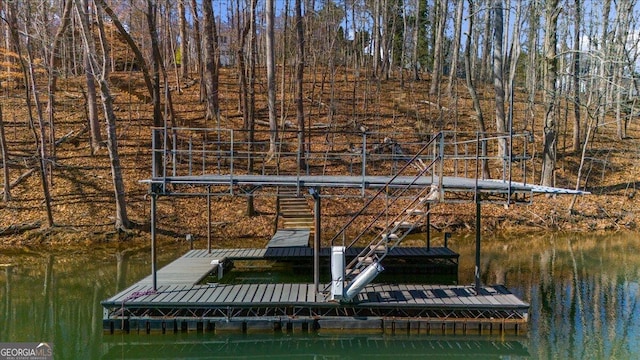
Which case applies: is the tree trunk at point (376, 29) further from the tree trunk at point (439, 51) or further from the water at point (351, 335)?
the water at point (351, 335)

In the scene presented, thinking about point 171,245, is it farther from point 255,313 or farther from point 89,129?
point 89,129

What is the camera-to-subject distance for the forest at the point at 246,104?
20359mm

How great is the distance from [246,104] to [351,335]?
16341 millimetres

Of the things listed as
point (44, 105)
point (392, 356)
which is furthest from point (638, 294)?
point (44, 105)

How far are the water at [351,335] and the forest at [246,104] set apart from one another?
4624 mm

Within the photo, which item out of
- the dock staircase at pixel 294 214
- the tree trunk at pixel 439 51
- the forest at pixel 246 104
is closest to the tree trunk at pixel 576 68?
the forest at pixel 246 104

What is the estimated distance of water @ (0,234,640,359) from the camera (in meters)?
9.40

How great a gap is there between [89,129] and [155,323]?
20.0 m

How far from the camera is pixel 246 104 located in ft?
80.1

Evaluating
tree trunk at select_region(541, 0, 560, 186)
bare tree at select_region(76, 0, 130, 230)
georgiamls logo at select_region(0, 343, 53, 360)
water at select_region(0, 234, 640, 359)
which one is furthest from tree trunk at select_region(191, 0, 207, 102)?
georgiamls logo at select_region(0, 343, 53, 360)

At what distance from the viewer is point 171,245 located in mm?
19297

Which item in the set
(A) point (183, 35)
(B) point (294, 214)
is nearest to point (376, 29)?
(A) point (183, 35)

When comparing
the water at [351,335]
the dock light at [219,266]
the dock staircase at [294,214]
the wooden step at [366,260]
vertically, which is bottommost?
the water at [351,335]

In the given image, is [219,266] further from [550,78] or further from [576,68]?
[576,68]
